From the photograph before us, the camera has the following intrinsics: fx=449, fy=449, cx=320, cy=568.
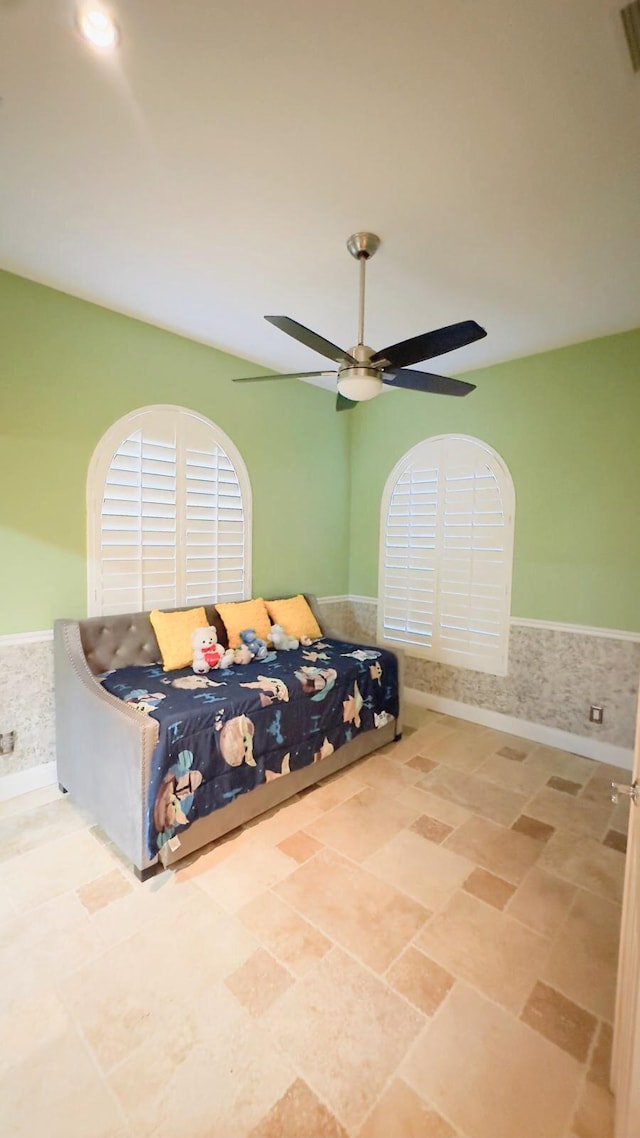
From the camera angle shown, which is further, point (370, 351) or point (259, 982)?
point (370, 351)

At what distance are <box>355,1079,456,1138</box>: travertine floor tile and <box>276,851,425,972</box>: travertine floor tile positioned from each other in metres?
0.36

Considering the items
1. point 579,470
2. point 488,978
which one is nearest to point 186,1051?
point 488,978

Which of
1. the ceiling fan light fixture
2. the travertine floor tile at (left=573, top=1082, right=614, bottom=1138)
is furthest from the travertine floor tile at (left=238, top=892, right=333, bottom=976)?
the ceiling fan light fixture

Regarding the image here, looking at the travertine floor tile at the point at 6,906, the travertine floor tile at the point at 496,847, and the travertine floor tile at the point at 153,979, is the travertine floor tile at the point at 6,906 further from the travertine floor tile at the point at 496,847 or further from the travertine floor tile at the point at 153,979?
the travertine floor tile at the point at 496,847

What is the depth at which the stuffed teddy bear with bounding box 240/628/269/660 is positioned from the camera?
302 centimetres

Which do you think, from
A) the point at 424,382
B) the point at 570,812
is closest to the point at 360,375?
the point at 424,382

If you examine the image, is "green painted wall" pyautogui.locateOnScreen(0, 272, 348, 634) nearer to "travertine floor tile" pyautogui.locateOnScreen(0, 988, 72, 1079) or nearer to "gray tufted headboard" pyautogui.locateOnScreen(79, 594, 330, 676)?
"gray tufted headboard" pyautogui.locateOnScreen(79, 594, 330, 676)

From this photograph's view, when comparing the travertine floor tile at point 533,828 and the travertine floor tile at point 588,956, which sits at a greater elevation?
the travertine floor tile at point 533,828

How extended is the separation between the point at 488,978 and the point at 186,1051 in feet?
3.26

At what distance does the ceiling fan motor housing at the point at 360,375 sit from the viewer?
2025mm

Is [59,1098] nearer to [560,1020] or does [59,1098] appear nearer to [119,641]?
[560,1020]

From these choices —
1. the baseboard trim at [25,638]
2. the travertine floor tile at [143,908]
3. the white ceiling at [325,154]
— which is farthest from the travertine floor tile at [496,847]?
the white ceiling at [325,154]

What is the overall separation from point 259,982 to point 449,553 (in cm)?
301

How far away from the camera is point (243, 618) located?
3252mm
